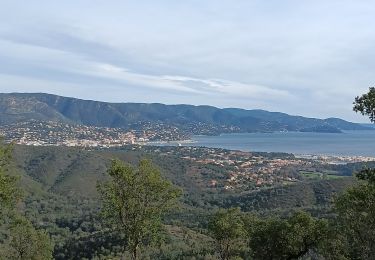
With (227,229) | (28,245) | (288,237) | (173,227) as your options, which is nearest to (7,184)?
(227,229)

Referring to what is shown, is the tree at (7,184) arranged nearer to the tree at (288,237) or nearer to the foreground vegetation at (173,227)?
the foreground vegetation at (173,227)

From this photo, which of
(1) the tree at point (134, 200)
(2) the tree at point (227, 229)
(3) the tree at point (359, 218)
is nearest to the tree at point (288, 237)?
(2) the tree at point (227, 229)

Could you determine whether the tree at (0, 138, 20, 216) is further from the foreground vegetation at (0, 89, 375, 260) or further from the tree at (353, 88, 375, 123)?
the tree at (353, 88, 375, 123)

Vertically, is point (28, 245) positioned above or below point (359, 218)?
below

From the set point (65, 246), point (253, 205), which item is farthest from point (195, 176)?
point (65, 246)

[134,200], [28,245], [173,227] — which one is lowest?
[173,227]

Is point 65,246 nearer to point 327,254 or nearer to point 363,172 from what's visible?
point 327,254

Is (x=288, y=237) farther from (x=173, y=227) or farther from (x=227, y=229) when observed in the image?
(x=173, y=227)
